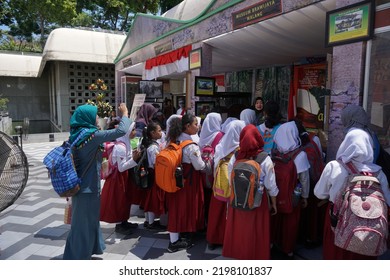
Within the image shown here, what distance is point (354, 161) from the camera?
2303 millimetres

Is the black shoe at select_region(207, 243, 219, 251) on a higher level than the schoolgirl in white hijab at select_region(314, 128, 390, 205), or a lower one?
lower

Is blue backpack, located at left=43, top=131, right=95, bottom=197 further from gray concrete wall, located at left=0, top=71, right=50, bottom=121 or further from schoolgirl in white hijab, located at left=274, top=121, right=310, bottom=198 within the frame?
gray concrete wall, located at left=0, top=71, right=50, bottom=121

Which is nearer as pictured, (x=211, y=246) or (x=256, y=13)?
(x=211, y=246)

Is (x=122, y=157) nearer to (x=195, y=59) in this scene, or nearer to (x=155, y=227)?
(x=155, y=227)

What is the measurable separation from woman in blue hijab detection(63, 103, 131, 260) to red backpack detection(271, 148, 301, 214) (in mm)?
1529

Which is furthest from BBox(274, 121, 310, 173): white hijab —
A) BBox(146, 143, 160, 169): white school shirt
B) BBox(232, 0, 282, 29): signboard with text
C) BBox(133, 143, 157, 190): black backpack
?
BBox(232, 0, 282, 29): signboard with text

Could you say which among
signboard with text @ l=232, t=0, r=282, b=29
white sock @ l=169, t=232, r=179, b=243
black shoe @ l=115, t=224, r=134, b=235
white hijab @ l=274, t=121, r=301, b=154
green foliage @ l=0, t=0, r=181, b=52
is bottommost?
black shoe @ l=115, t=224, r=134, b=235

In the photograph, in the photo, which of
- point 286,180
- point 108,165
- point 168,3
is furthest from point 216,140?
point 168,3

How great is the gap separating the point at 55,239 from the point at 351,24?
13.9 ft

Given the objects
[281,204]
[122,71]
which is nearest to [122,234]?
[281,204]

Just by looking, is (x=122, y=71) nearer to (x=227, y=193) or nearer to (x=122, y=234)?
(x=122, y=234)

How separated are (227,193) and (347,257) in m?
1.19

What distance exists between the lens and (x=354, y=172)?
228 centimetres

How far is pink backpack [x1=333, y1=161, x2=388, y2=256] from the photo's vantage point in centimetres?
207
